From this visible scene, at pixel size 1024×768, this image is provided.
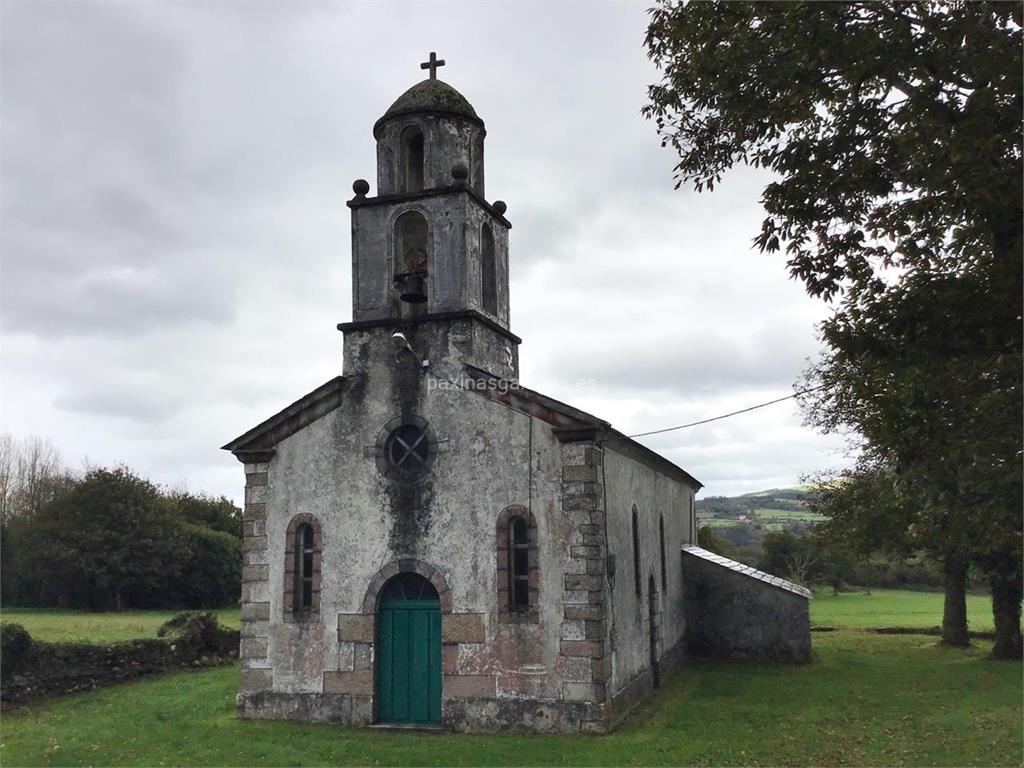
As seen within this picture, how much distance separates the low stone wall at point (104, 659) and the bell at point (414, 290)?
414 inches

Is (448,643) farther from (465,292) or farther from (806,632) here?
(806,632)

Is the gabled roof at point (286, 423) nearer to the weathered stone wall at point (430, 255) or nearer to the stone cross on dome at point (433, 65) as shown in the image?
the weathered stone wall at point (430, 255)

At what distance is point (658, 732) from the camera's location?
1430 cm

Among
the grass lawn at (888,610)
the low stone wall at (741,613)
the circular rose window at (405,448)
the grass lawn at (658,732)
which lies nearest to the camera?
the grass lawn at (658,732)

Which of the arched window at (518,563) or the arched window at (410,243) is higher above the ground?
the arched window at (410,243)

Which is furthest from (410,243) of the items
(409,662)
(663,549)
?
(663,549)

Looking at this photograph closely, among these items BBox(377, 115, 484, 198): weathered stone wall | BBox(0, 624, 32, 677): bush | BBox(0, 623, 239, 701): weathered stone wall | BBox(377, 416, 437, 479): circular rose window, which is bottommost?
BBox(0, 623, 239, 701): weathered stone wall

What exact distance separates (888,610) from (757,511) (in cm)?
6729

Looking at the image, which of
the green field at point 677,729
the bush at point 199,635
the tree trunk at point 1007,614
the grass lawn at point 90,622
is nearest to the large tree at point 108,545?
the grass lawn at point 90,622

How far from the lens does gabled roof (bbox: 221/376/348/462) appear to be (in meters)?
16.2

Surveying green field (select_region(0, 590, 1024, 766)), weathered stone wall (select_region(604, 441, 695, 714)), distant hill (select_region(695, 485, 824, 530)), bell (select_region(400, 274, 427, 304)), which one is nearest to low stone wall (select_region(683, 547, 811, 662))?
weathered stone wall (select_region(604, 441, 695, 714))

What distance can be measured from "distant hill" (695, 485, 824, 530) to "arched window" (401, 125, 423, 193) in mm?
67144

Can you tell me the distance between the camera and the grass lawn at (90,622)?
2709cm

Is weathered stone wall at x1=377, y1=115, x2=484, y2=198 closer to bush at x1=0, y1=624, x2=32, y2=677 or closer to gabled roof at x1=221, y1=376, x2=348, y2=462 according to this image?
gabled roof at x1=221, y1=376, x2=348, y2=462
